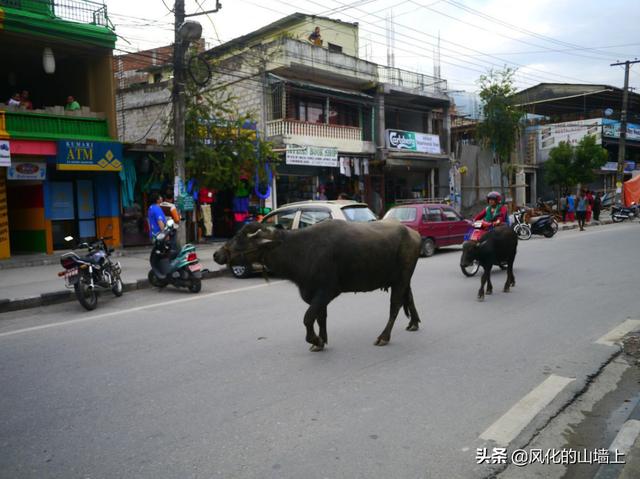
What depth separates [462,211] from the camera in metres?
29.0

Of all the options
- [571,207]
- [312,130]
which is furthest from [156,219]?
[571,207]

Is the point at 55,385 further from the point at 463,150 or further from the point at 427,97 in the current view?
the point at 463,150

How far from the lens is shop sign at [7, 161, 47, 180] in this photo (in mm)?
13827

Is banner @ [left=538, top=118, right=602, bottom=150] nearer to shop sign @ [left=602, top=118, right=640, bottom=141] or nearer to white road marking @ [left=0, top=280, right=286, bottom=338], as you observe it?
shop sign @ [left=602, top=118, right=640, bottom=141]

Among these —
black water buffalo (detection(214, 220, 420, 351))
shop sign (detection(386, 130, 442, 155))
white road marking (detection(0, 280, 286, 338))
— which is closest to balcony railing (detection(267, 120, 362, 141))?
shop sign (detection(386, 130, 442, 155))

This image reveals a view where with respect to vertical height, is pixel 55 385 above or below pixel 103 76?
below

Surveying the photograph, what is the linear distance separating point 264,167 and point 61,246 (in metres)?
6.69

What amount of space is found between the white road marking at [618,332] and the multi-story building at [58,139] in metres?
13.4

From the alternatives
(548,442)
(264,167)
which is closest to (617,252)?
(264,167)

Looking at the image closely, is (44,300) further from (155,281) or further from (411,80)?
(411,80)

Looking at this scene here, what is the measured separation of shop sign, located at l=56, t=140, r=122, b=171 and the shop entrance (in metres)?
1.20

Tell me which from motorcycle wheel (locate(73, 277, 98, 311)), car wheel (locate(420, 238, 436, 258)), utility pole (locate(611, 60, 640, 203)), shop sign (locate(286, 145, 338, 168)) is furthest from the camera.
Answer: utility pole (locate(611, 60, 640, 203))

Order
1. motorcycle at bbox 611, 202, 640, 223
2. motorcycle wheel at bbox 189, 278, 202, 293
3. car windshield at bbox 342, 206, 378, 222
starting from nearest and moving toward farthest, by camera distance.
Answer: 1. motorcycle wheel at bbox 189, 278, 202, 293
2. car windshield at bbox 342, 206, 378, 222
3. motorcycle at bbox 611, 202, 640, 223

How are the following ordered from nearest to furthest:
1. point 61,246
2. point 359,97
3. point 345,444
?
point 345,444 → point 61,246 → point 359,97
